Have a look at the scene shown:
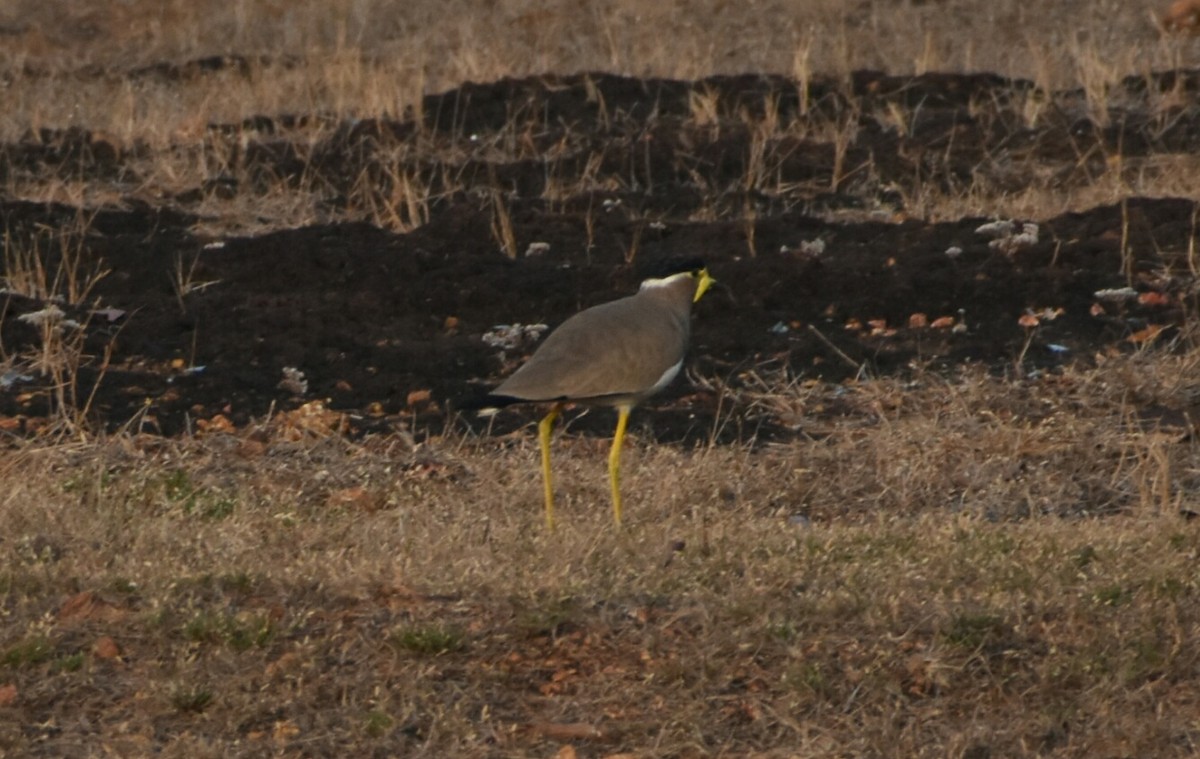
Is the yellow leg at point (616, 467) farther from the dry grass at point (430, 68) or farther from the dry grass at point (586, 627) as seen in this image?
the dry grass at point (430, 68)

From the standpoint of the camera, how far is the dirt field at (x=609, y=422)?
197 inches

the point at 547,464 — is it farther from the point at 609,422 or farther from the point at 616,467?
the point at 609,422

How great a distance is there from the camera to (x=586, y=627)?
5.26 m

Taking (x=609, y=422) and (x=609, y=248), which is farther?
(x=609, y=248)

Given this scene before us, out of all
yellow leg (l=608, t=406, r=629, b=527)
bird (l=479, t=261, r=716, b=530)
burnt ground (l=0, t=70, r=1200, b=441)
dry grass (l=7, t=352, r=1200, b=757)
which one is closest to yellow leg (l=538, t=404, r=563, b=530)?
bird (l=479, t=261, r=716, b=530)

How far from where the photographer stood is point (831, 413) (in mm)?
8508

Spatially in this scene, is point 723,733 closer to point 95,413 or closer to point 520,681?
point 520,681

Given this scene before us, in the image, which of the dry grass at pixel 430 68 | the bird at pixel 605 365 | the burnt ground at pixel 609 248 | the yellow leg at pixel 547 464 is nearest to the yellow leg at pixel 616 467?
the bird at pixel 605 365

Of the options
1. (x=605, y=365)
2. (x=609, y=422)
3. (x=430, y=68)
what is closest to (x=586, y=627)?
(x=605, y=365)

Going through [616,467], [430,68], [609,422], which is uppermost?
[616,467]

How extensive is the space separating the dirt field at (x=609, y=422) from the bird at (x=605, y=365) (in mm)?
413

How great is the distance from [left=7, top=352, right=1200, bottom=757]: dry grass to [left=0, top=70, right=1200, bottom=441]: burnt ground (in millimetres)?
1822

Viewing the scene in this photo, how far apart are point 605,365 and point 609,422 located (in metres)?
1.96

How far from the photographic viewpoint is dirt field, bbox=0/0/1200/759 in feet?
16.4
